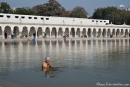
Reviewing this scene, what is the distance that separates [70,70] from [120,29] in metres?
69.4

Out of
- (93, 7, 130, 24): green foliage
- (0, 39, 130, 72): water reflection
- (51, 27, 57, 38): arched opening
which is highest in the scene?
(93, 7, 130, 24): green foliage

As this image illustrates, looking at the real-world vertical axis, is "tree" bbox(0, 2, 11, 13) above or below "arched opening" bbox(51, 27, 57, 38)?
above

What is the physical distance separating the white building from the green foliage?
410 inches

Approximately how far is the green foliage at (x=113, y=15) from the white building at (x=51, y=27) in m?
10.4

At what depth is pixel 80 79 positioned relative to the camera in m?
12.3

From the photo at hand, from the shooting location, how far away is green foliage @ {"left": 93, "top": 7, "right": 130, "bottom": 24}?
95.8 m

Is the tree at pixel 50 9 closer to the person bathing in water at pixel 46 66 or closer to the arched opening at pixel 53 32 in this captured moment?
the arched opening at pixel 53 32

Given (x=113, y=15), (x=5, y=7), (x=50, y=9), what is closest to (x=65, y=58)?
(x=5, y=7)

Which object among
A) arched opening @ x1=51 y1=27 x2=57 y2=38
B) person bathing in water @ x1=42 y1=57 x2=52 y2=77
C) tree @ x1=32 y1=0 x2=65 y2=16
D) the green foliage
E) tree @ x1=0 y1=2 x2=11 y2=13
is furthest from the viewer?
the green foliage

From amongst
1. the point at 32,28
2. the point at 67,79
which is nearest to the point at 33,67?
the point at 67,79

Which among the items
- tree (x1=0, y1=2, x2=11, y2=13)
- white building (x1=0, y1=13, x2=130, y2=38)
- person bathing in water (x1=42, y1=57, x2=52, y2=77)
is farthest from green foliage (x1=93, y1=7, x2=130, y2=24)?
person bathing in water (x1=42, y1=57, x2=52, y2=77)

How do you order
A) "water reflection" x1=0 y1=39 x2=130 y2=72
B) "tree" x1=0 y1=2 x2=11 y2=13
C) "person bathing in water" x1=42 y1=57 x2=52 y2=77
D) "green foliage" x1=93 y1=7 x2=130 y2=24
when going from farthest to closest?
"green foliage" x1=93 y1=7 x2=130 y2=24, "tree" x1=0 y1=2 x2=11 y2=13, "water reflection" x1=0 y1=39 x2=130 y2=72, "person bathing in water" x1=42 y1=57 x2=52 y2=77

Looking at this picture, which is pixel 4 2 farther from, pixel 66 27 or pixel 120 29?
pixel 120 29

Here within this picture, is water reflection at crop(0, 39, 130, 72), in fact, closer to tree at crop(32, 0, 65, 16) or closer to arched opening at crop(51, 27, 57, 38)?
arched opening at crop(51, 27, 57, 38)
